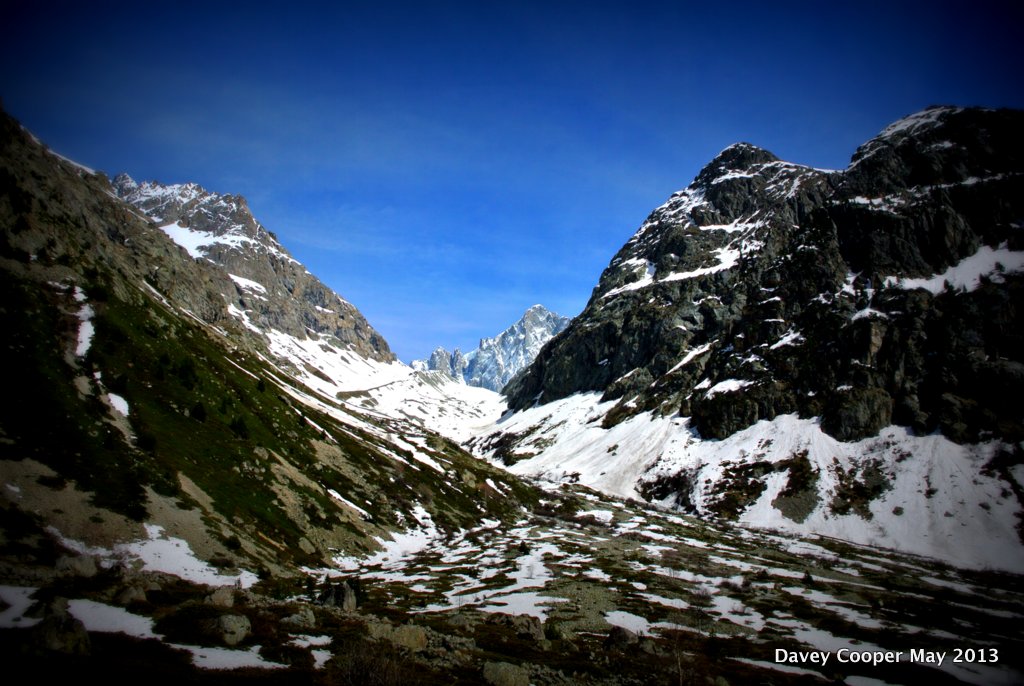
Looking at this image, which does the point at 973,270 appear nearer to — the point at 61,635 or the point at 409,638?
the point at 409,638

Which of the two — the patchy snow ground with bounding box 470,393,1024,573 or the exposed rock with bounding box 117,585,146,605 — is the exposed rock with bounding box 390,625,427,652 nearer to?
the exposed rock with bounding box 117,585,146,605

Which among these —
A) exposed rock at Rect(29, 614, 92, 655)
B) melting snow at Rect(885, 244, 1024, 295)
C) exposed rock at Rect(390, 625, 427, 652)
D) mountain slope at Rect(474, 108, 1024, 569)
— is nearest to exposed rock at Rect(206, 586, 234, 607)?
exposed rock at Rect(29, 614, 92, 655)

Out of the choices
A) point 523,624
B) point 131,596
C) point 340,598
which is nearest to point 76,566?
point 131,596

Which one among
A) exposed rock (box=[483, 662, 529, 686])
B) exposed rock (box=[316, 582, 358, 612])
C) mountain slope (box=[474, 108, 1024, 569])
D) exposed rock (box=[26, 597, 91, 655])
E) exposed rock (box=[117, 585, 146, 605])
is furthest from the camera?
mountain slope (box=[474, 108, 1024, 569])

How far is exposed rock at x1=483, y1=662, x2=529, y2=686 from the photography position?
73.2 ft

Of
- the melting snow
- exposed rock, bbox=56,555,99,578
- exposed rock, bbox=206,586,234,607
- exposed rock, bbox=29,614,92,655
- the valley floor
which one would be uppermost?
the melting snow

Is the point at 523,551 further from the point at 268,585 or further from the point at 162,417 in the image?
the point at 162,417

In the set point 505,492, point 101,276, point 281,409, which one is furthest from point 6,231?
point 505,492

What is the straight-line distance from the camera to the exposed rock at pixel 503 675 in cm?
2231

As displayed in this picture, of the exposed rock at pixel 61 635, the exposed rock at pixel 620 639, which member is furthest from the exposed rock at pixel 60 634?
the exposed rock at pixel 620 639

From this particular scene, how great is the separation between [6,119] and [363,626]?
110 m

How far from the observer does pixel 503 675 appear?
74.1 feet

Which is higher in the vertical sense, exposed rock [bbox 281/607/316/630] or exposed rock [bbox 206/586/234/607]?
exposed rock [bbox 206/586/234/607]

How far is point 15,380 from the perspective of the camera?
1513 inches
